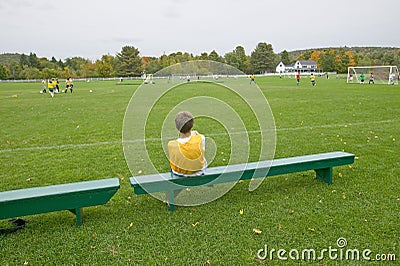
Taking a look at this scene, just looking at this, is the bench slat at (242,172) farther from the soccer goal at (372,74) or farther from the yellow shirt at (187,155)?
the soccer goal at (372,74)

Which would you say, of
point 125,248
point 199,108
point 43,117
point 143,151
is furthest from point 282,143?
point 43,117

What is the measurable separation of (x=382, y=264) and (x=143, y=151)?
543cm

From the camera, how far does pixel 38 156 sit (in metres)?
7.66

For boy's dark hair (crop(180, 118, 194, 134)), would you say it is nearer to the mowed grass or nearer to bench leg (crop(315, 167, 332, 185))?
the mowed grass

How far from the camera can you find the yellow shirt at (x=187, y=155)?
4219 mm

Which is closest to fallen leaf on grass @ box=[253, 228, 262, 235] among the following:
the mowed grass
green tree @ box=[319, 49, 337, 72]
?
the mowed grass

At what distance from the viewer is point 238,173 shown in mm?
4668

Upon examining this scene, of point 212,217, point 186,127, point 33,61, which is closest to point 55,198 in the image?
point 186,127

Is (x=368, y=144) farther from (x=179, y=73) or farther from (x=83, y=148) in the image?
(x=83, y=148)

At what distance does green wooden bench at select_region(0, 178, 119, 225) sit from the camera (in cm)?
377

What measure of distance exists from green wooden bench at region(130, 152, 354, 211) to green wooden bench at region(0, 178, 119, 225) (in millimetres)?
449

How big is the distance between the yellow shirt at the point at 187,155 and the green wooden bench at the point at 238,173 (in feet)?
0.41

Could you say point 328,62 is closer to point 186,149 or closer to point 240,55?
point 240,55

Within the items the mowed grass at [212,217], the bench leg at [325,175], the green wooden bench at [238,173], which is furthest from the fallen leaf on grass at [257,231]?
the bench leg at [325,175]
